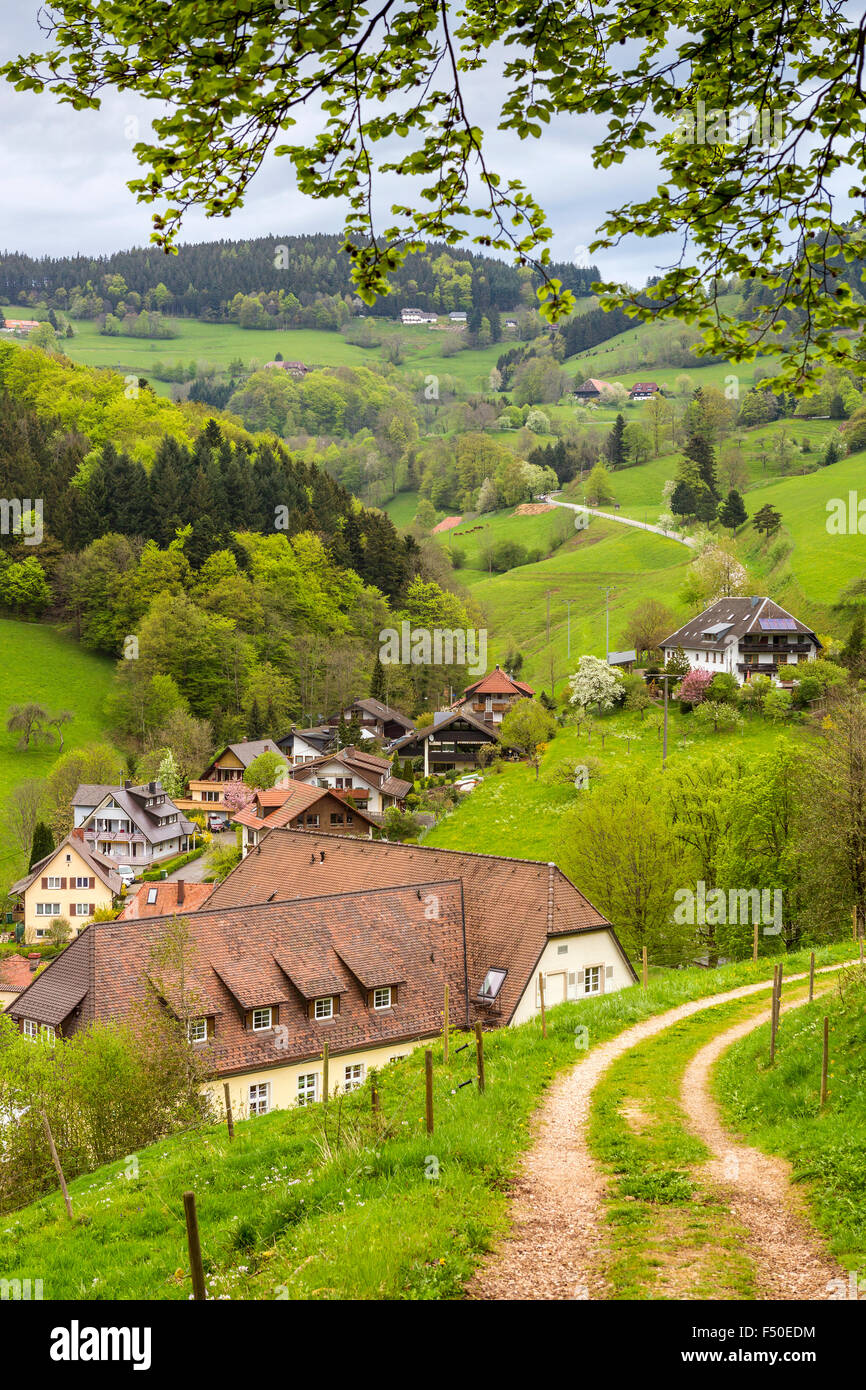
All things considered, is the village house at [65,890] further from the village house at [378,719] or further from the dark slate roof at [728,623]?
the dark slate roof at [728,623]

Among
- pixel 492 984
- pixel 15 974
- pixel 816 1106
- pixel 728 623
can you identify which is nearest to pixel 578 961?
pixel 492 984

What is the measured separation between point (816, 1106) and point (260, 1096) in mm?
17407

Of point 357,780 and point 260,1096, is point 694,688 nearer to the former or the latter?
point 357,780

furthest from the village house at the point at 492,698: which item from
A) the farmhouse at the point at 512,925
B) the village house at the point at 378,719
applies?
the farmhouse at the point at 512,925

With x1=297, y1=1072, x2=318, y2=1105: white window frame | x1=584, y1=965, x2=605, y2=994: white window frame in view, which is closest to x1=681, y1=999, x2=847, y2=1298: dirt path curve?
x1=297, y1=1072, x2=318, y2=1105: white window frame

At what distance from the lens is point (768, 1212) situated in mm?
9508

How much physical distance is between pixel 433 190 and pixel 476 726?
75.0 metres

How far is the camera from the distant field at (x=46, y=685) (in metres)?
76.8

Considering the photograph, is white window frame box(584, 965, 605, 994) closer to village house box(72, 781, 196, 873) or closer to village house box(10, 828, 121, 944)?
village house box(10, 828, 121, 944)

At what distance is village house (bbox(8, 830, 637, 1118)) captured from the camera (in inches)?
1012

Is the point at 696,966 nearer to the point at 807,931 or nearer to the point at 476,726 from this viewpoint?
the point at 807,931

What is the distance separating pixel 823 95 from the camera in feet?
23.9

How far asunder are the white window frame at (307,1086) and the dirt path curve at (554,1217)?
13.1 metres
